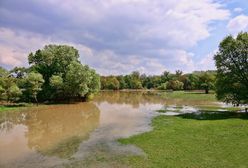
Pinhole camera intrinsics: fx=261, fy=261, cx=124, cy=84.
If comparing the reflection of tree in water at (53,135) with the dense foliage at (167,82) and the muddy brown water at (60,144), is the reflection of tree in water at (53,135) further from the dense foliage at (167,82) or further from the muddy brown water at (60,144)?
the dense foliage at (167,82)

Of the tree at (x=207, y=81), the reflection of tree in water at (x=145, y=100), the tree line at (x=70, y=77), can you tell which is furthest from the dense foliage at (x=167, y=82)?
the tree line at (x=70, y=77)

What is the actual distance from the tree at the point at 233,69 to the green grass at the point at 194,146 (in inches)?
519

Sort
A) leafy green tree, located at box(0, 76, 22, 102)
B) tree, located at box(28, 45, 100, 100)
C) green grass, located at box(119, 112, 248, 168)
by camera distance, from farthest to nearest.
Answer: tree, located at box(28, 45, 100, 100) → leafy green tree, located at box(0, 76, 22, 102) → green grass, located at box(119, 112, 248, 168)

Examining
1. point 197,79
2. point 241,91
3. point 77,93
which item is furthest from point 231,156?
point 197,79

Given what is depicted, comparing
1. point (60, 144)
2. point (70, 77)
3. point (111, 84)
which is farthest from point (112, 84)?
point (60, 144)

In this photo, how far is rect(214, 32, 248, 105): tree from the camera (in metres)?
38.5

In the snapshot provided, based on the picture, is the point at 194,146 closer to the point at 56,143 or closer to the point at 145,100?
the point at 56,143

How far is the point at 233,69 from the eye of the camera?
3938 centimetres

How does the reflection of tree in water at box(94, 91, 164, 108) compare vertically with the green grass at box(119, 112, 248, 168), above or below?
above

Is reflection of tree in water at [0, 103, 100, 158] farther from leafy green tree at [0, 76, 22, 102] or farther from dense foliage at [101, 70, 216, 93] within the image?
dense foliage at [101, 70, 216, 93]

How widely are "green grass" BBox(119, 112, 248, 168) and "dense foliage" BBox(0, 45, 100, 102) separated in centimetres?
3626

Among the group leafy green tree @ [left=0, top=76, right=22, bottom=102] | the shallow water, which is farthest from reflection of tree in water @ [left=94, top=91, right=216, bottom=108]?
the shallow water

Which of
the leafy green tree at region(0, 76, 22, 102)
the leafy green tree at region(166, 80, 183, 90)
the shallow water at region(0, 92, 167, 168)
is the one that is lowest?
the shallow water at region(0, 92, 167, 168)

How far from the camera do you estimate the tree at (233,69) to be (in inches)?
1516
